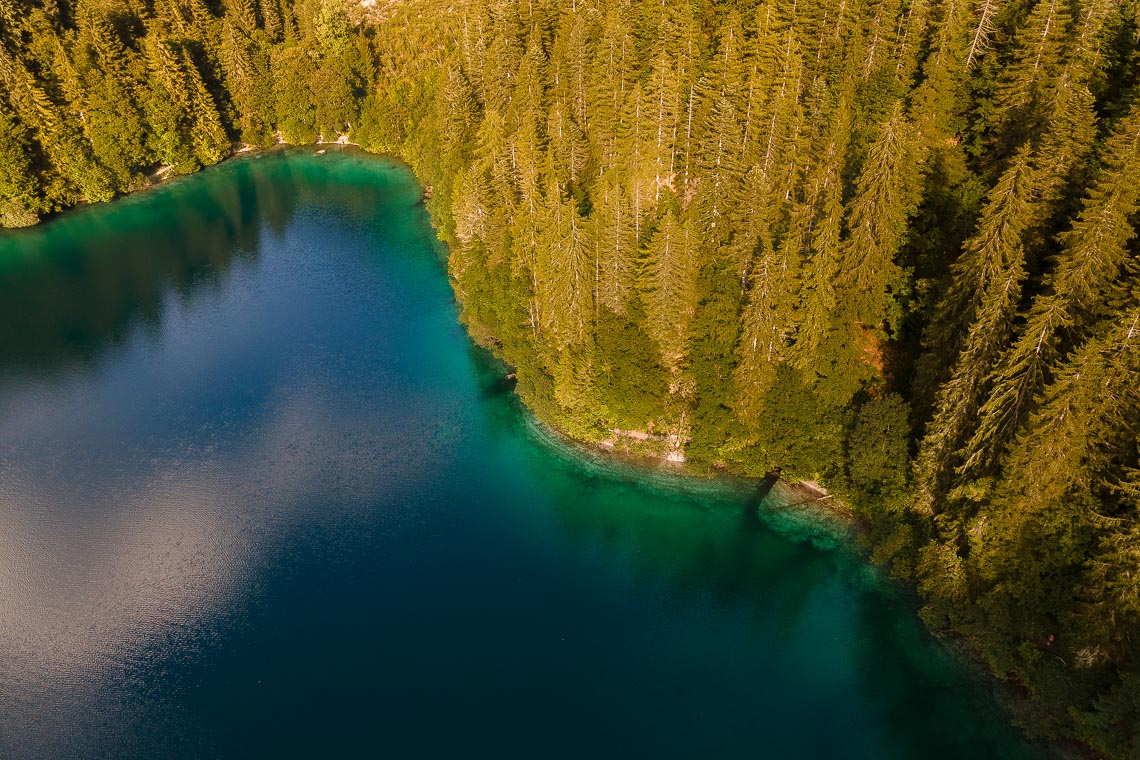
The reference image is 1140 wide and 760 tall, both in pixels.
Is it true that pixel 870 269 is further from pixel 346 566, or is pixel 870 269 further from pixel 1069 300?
pixel 346 566

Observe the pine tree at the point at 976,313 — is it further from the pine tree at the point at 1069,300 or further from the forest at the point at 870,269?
the pine tree at the point at 1069,300

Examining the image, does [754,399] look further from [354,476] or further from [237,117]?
[237,117]

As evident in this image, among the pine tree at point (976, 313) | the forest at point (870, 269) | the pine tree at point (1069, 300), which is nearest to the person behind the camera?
the pine tree at point (1069, 300)

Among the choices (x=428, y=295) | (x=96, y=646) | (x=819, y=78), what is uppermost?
(x=819, y=78)

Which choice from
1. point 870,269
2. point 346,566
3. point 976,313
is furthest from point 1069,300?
point 346,566

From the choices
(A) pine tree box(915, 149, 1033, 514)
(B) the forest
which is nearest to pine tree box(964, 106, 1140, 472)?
(B) the forest

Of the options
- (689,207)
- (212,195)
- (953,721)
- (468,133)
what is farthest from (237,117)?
(953,721)

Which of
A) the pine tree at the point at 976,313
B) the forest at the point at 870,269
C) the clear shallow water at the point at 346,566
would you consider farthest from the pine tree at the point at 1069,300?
the clear shallow water at the point at 346,566
